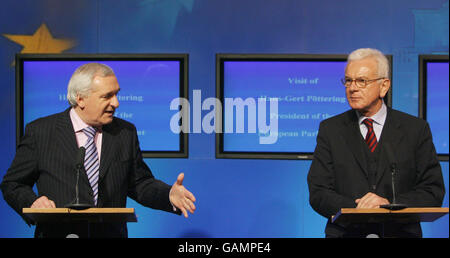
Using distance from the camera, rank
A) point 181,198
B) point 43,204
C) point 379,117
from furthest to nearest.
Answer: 1. point 379,117
2. point 181,198
3. point 43,204

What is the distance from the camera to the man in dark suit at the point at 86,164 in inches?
145

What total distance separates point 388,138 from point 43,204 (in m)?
2.09

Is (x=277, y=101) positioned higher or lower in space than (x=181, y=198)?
higher

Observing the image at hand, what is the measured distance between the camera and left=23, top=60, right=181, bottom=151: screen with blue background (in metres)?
5.58

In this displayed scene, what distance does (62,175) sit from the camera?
375 centimetres

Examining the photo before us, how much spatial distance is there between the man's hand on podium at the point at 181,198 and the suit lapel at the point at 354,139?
1.06 m

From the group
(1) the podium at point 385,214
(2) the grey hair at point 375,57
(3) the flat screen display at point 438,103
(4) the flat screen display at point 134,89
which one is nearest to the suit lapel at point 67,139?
(1) the podium at point 385,214

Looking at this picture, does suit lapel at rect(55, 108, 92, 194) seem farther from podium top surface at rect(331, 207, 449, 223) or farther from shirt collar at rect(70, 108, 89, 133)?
podium top surface at rect(331, 207, 449, 223)

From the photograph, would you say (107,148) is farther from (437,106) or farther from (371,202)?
(437,106)

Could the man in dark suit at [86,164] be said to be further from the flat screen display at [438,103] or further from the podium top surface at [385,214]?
the flat screen display at [438,103]

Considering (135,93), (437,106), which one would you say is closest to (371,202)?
(437,106)

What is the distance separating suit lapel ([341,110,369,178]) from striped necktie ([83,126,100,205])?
1557 mm

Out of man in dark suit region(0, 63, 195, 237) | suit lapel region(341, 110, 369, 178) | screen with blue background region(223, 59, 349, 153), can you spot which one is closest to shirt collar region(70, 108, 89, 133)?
man in dark suit region(0, 63, 195, 237)

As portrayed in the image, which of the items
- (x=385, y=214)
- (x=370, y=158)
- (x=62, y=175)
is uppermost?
(x=370, y=158)
